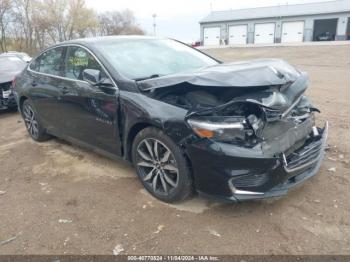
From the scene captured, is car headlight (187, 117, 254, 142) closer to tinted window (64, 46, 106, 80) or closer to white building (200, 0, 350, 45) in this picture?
tinted window (64, 46, 106, 80)

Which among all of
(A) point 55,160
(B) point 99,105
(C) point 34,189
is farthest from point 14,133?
(B) point 99,105

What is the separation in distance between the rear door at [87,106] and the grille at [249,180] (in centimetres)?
151

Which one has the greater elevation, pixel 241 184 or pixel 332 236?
pixel 241 184

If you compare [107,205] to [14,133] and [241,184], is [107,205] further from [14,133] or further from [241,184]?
[14,133]

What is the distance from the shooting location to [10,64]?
9.09 meters

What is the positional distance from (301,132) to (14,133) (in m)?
5.45

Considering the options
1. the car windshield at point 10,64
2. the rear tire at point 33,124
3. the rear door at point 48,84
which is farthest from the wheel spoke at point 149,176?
the car windshield at point 10,64

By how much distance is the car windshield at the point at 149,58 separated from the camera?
3.80 metres

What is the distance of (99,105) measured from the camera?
3.84 metres

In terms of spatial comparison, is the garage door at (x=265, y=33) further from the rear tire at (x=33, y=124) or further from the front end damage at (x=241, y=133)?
the front end damage at (x=241, y=133)

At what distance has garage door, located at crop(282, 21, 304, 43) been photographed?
45.3 meters

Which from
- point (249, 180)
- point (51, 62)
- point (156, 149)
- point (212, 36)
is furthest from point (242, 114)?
point (212, 36)

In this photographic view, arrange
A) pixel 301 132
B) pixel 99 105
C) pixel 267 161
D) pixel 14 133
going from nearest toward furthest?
pixel 267 161 < pixel 301 132 < pixel 99 105 < pixel 14 133

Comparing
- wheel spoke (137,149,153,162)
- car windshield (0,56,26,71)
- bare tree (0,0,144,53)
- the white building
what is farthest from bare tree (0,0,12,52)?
wheel spoke (137,149,153,162)
